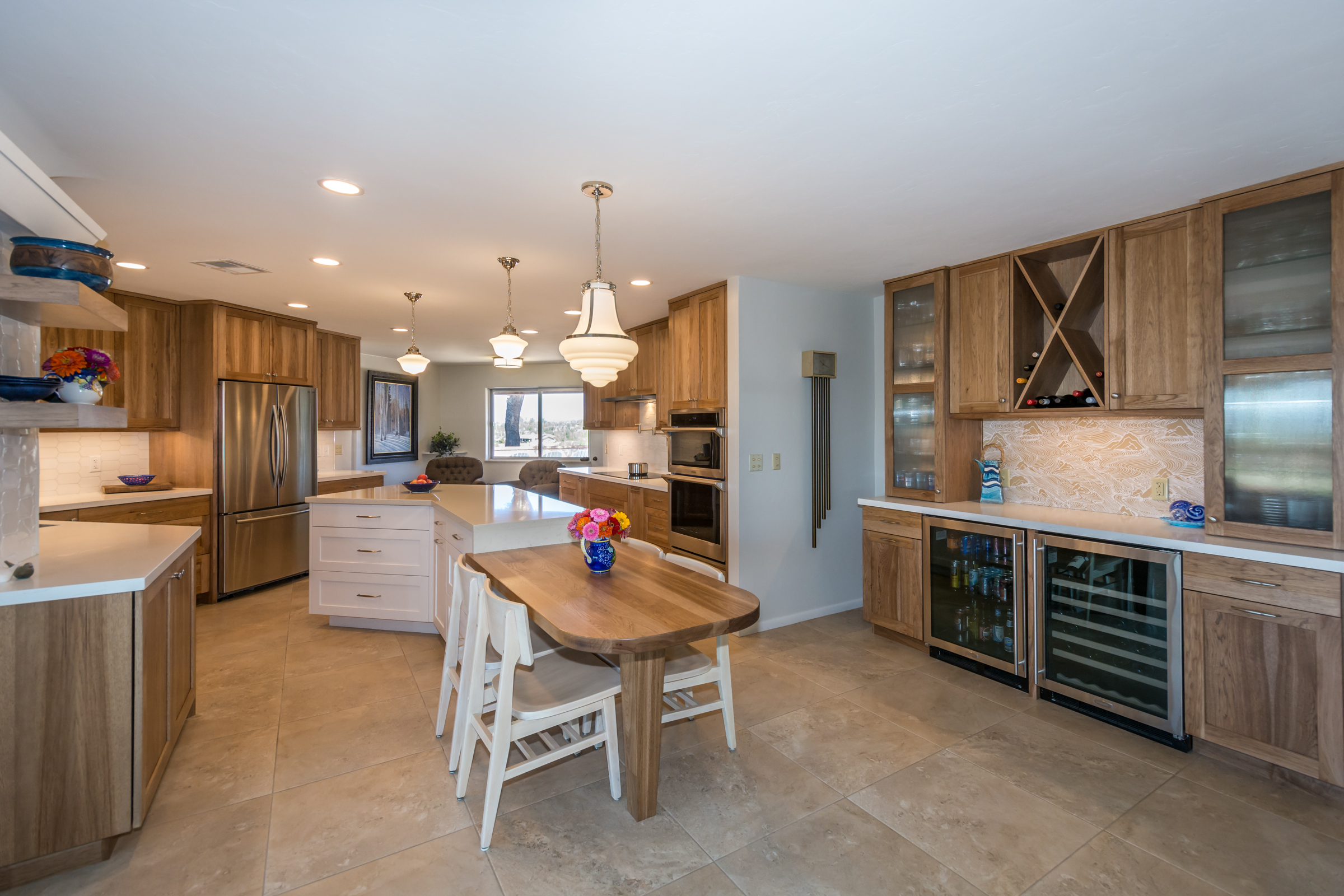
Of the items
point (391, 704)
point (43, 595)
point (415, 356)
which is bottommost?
point (391, 704)

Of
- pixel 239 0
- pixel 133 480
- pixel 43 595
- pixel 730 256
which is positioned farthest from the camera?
pixel 133 480

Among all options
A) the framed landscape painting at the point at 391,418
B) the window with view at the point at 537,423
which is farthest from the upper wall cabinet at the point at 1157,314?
the framed landscape painting at the point at 391,418

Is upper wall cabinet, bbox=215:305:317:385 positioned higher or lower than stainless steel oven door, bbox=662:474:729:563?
higher

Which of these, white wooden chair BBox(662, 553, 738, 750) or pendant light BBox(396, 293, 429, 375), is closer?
white wooden chair BBox(662, 553, 738, 750)

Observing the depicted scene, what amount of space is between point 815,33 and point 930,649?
331cm

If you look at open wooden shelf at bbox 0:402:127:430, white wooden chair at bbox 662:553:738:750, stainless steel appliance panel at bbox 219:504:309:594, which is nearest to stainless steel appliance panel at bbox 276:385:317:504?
stainless steel appliance panel at bbox 219:504:309:594

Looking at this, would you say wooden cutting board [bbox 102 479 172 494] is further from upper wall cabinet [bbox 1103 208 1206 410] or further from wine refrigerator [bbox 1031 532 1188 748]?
upper wall cabinet [bbox 1103 208 1206 410]

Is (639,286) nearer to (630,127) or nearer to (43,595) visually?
(630,127)

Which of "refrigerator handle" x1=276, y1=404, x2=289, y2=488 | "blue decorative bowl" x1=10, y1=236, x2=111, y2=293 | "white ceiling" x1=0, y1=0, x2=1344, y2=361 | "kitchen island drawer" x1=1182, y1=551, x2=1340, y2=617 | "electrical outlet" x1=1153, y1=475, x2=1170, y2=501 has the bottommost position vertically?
"kitchen island drawer" x1=1182, y1=551, x2=1340, y2=617

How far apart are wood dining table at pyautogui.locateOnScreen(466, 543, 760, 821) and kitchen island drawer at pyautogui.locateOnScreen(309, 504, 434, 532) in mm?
1634

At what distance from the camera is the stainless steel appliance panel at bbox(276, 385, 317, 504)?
5.18 m

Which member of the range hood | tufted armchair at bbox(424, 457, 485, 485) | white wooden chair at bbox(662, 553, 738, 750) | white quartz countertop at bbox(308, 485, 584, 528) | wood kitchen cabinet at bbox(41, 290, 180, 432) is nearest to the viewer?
white wooden chair at bbox(662, 553, 738, 750)

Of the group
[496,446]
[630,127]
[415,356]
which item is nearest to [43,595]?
[630,127]

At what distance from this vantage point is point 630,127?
6.73 ft
